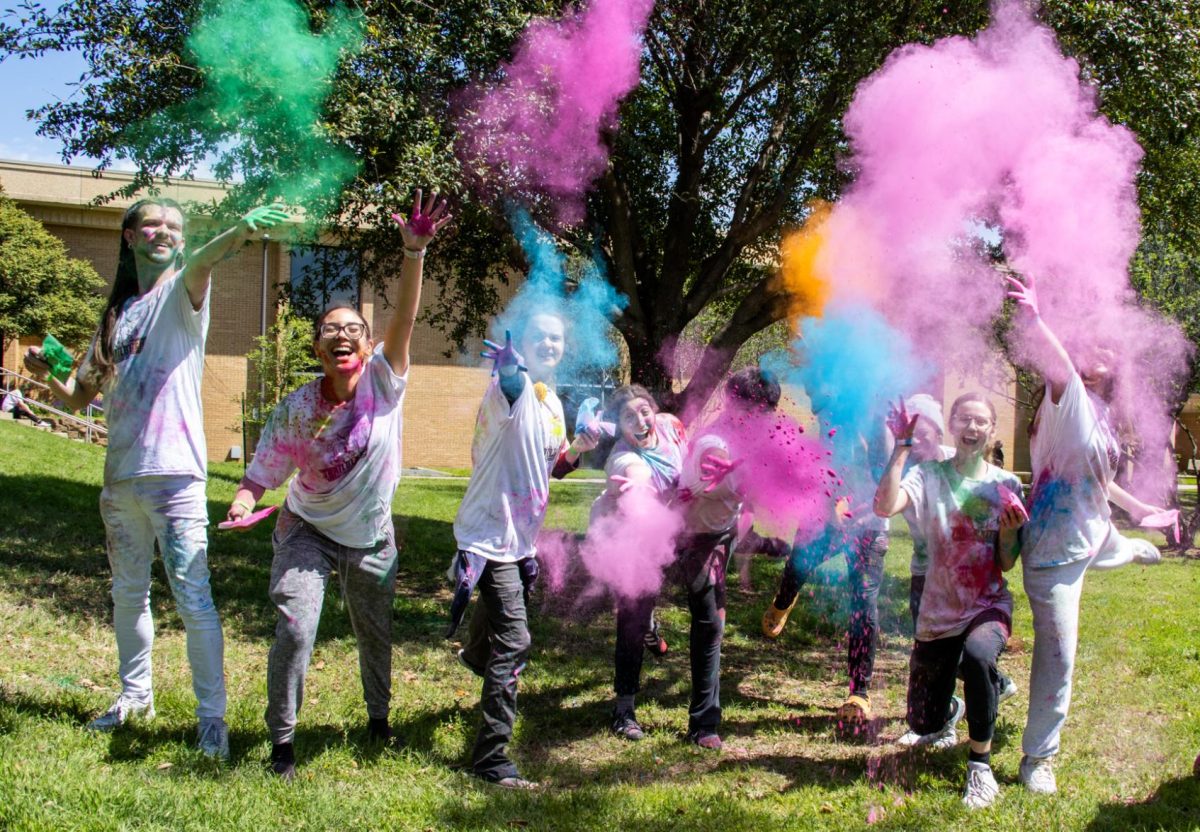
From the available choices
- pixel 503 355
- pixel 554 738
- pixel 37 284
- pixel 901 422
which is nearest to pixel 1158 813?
pixel 901 422

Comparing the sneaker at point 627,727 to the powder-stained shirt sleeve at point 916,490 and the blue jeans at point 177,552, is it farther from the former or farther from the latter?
the blue jeans at point 177,552

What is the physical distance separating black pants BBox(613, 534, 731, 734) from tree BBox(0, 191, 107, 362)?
20108 millimetres

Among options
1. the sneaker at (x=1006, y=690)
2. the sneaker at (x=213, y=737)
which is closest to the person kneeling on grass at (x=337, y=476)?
the sneaker at (x=213, y=737)

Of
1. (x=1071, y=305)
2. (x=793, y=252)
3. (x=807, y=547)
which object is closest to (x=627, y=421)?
(x=807, y=547)

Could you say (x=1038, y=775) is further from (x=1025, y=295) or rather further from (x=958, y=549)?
(x=1025, y=295)

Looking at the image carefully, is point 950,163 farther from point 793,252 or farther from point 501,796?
point 501,796

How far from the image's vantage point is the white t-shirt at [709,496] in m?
4.48

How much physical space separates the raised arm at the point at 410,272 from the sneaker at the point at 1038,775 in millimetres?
2947

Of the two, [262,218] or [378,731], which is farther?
[378,731]

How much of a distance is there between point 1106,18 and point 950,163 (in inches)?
85.5

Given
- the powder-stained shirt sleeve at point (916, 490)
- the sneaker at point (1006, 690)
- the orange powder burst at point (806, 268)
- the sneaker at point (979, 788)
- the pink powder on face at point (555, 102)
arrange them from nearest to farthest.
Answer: the sneaker at point (979, 788) < the powder-stained shirt sleeve at point (916, 490) < the sneaker at point (1006, 690) < the orange powder burst at point (806, 268) < the pink powder on face at point (555, 102)

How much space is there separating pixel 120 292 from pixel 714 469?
265 centimetres

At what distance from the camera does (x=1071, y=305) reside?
4262 mm

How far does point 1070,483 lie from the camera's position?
12.6ft
